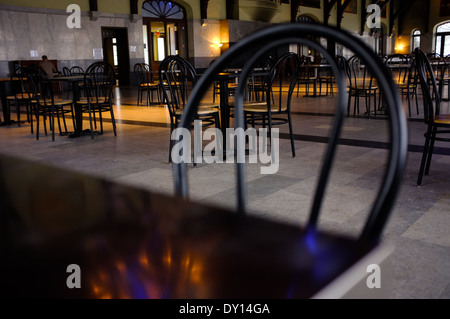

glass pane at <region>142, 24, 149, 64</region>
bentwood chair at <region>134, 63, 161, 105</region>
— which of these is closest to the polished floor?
bentwood chair at <region>134, 63, 161, 105</region>

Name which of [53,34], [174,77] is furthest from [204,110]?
[53,34]

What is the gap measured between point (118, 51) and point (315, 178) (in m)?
12.4

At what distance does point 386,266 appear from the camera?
41 centimetres

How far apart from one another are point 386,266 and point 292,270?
0.10 metres

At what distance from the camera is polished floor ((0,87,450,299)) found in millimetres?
1738

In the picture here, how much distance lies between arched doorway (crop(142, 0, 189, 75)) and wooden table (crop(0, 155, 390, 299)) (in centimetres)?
1461

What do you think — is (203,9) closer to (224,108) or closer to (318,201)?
(224,108)

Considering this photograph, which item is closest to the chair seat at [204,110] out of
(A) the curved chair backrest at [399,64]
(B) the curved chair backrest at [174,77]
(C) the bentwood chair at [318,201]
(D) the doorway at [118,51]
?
(B) the curved chair backrest at [174,77]

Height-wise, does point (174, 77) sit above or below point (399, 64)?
below

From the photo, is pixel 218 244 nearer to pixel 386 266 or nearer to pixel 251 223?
pixel 251 223

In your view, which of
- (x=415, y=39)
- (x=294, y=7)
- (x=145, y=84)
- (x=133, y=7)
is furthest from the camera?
(x=415, y=39)

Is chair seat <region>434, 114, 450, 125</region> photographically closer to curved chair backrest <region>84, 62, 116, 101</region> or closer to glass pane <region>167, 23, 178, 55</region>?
curved chair backrest <region>84, 62, 116, 101</region>

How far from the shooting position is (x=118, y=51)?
551 inches

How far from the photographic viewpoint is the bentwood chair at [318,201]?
1.23 feet
